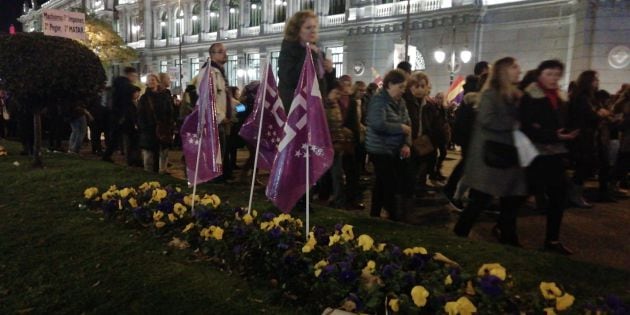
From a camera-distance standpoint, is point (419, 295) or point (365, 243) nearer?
point (419, 295)

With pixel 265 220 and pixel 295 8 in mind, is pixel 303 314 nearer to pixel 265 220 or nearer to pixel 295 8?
pixel 265 220

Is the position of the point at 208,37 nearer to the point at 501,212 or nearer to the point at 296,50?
the point at 296,50

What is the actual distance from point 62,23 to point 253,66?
29.4 metres

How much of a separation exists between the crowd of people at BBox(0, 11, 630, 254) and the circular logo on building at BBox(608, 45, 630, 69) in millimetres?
11521

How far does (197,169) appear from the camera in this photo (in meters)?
5.01

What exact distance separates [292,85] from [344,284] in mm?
2575

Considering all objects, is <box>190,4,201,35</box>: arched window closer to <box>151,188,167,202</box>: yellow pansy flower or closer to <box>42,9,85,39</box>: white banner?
<box>42,9,85,39</box>: white banner

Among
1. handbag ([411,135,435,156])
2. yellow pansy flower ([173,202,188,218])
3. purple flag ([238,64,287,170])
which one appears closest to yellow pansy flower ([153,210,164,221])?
yellow pansy flower ([173,202,188,218])

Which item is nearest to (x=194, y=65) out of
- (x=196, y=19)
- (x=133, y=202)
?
(x=196, y=19)

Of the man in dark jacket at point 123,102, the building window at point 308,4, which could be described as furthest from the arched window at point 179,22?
the man in dark jacket at point 123,102

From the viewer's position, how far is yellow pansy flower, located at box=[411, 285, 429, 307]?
287 centimetres

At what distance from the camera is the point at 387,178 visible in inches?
203

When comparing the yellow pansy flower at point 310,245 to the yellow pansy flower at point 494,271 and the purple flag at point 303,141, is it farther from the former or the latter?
the yellow pansy flower at point 494,271

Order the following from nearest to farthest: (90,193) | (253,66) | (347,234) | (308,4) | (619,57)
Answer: (347,234) → (90,193) → (619,57) → (308,4) → (253,66)
